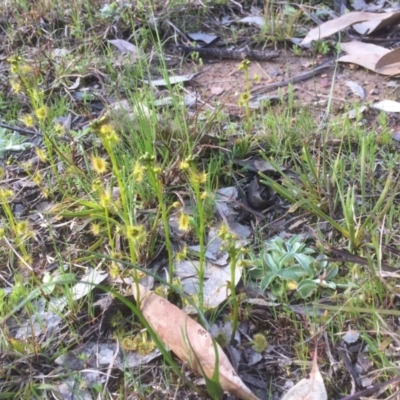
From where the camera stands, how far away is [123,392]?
1.27 m

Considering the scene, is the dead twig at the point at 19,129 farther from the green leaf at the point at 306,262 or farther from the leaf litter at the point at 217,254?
the green leaf at the point at 306,262

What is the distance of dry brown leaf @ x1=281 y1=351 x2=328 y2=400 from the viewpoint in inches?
48.1

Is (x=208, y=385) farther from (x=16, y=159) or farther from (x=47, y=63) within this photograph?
(x=47, y=63)

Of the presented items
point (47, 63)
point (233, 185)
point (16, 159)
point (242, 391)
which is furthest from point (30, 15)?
point (242, 391)

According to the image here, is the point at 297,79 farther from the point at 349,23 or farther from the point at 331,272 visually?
the point at 331,272

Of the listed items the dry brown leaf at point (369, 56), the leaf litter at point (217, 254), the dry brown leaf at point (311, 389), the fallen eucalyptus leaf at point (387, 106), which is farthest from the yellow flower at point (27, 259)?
the dry brown leaf at point (369, 56)

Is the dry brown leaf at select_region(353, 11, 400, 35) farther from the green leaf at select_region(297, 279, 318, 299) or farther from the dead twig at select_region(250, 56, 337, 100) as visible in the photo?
the green leaf at select_region(297, 279, 318, 299)

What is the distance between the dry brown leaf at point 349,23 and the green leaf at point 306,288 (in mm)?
1394

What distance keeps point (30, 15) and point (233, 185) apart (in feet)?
5.22

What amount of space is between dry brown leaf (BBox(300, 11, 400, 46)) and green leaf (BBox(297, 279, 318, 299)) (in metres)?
1.39

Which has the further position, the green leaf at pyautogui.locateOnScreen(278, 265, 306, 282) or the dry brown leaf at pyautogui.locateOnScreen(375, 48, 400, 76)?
the dry brown leaf at pyautogui.locateOnScreen(375, 48, 400, 76)

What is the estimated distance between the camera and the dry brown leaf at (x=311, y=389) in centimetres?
122

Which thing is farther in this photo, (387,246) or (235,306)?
(387,246)

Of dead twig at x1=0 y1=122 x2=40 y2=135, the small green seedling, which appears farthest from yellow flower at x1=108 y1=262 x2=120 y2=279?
dead twig at x1=0 y1=122 x2=40 y2=135
